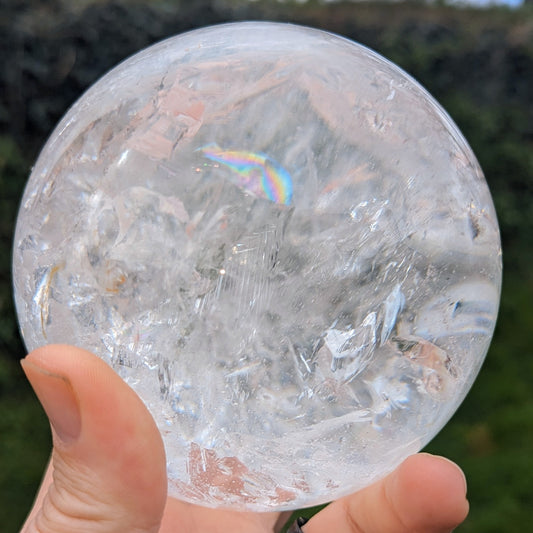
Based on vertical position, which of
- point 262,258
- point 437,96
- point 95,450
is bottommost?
point 95,450

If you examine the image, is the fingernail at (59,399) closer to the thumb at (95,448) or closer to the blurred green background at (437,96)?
the thumb at (95,448)

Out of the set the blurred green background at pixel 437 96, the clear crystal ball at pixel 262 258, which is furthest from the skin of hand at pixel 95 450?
the blurred green background at pixel 437 96

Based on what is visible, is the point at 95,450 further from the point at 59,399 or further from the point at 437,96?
the point at 437,96

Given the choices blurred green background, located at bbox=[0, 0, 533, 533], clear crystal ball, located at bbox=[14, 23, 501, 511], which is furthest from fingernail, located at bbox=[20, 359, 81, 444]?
Result: blurred green background, located at bbox=[0, 0, 533, 533]

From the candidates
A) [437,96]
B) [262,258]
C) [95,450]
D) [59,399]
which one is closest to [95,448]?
[95,450]

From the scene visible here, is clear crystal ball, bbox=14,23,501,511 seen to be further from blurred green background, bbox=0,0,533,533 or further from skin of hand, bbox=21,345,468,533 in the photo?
blurred green background, bbox=0,0,533,533

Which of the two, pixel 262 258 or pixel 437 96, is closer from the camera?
pixel 262 258
